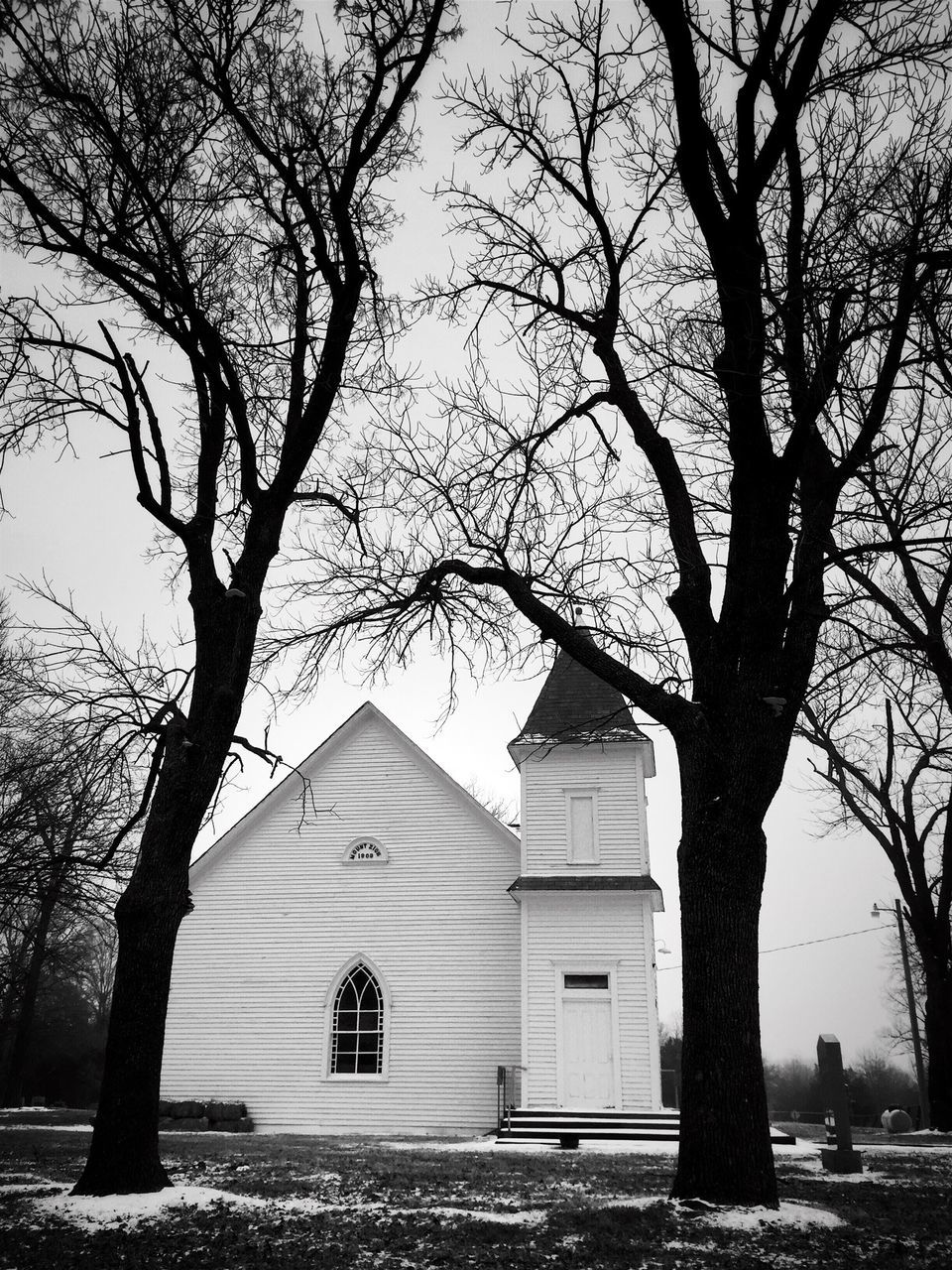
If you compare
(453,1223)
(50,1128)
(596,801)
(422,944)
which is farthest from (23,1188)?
(596,801)

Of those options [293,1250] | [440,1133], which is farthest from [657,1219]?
[440,1133]

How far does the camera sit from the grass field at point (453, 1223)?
5254 mm

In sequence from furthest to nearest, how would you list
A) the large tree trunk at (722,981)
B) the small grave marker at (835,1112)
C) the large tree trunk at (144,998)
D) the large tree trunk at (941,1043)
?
the large tree trunk at (941,1043)
the small grave marker at (835,1112)
the large tree trunk at (144,998)
the large tree trunk at (722,981)

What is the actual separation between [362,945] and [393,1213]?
14868 mm

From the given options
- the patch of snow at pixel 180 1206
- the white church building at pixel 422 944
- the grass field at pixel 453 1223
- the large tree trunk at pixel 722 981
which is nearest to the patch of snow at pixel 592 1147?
the white church building at pixel 422 944

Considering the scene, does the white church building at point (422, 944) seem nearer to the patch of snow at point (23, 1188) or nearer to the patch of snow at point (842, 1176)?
the patch of snow at point (842, 1176)

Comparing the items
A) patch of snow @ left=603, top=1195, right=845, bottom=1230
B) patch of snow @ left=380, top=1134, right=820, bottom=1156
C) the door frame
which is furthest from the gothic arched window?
patch of snow @ left=603, top=1195, right=845, bottom=1230

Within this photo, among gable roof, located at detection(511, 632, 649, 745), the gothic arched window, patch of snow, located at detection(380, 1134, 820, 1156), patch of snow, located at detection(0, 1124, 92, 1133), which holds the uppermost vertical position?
gable roof, located at detection(511, 632, 649, 745)

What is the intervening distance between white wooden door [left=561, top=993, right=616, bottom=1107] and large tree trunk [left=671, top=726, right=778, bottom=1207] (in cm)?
1283

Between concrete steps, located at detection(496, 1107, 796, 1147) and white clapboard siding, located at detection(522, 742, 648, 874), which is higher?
white clapboard siding, located at detection(522, 742, 648, 874)

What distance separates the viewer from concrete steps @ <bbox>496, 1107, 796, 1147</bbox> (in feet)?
54.1

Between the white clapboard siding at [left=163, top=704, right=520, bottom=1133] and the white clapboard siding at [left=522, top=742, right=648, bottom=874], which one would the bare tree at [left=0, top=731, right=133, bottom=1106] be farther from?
the white clapboard siding at [left=522, top=742, right=648, bottom=874]

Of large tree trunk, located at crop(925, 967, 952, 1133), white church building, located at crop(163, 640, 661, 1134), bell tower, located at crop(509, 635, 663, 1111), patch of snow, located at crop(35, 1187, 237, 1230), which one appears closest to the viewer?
patch of snow, located at crop(35, 1187, 237, 1230)

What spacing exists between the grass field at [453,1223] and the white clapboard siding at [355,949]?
11.2 m
